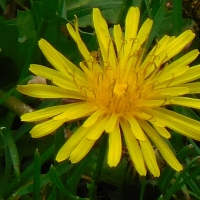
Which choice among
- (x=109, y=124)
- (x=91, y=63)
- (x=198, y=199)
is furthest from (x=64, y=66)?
(x=198, y=199)

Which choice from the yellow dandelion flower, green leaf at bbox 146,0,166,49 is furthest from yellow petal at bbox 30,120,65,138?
green leaf at bbox 146,0,166,49

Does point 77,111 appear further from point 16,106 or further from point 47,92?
point 16,106

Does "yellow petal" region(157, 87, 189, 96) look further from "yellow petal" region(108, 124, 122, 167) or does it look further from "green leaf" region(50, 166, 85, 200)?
"green leaf" region(50, 166, 85, 200)

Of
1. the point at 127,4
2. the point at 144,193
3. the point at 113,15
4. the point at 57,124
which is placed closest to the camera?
the point at 57,124

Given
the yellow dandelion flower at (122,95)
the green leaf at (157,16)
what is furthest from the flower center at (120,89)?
the green leaf at (157,16)

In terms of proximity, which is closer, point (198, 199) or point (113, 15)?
point (198, 199)

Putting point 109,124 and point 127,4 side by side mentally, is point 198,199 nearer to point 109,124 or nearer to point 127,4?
point 109,124

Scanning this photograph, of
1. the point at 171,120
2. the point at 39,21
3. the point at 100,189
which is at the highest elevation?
the point at 39,21

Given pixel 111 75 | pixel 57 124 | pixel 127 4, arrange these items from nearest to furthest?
pixel 57 124 < pixel 111 75 < pixel 127 4
